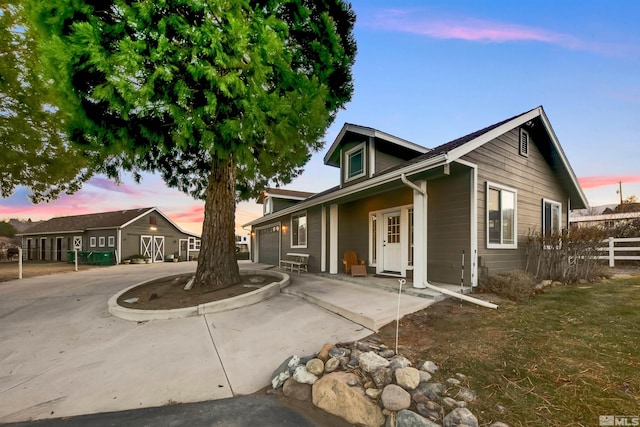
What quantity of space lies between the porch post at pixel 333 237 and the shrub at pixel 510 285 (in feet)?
16.9

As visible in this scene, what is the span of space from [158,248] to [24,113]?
717 inches

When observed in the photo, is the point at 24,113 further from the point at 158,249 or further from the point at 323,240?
the point at 158,249

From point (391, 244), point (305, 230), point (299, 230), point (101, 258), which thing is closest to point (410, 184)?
point (391, 244)

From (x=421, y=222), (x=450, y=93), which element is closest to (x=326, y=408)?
(x=421, y=222)

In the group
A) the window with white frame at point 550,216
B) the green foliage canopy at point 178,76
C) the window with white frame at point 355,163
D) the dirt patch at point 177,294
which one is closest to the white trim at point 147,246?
the dirt patch at point 177,294

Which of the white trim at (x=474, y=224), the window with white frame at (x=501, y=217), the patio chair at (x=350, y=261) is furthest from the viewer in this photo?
the patio chair at (x=350, y=261)

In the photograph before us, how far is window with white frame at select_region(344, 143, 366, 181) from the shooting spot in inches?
380

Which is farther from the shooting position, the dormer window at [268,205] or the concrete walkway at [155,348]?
the dormer window at [268,205]

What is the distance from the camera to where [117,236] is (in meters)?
23.3

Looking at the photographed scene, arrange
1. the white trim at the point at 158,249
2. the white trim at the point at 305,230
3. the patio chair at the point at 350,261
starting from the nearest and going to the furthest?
the patio chair at the point at 350,261 → the white trim at the point at 305,230 → the white trim at the point at 158,249

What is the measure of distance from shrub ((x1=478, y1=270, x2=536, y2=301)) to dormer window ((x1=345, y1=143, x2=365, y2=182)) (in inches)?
187

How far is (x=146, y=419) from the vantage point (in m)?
2.77

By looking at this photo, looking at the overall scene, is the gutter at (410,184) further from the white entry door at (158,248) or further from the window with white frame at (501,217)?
the white entry door at (158,248)

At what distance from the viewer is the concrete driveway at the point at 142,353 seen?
10.5ft
